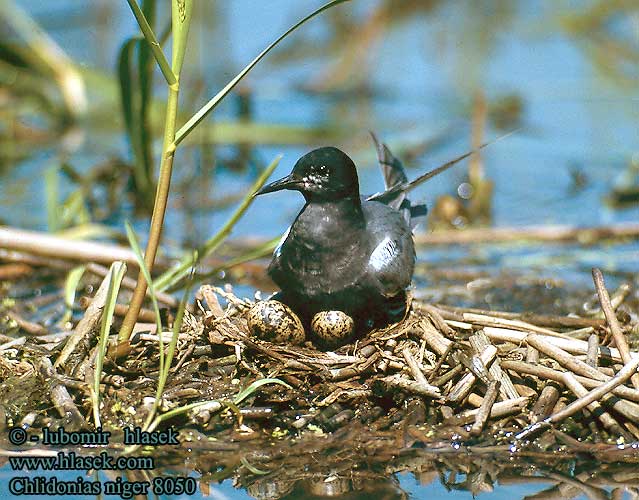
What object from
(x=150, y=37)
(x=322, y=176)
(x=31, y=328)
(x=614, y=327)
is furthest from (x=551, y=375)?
(x=31, y=328)

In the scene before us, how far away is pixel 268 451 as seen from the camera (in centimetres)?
432

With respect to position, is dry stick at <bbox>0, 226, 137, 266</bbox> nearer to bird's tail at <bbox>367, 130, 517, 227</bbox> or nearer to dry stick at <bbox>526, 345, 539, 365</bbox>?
bird's tail at <bbox>367, 130, 517, 227</bbox>

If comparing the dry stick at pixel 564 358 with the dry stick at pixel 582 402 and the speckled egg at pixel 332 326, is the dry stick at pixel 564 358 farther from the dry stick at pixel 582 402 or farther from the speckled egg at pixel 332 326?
the speckled egg at pixel 332 326

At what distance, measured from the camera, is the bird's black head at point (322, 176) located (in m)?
4.98

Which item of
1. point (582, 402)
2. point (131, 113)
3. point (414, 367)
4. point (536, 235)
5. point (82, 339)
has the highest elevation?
point (131, 113)

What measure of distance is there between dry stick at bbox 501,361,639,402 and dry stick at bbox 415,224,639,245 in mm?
2997

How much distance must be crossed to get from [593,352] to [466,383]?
0.65 metres

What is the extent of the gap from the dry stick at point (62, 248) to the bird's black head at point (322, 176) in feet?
5.42

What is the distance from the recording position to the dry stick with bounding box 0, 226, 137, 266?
6.35 m

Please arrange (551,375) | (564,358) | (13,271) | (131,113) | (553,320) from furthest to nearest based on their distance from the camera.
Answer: (131,113) < (13,271) < (553,320) < (564,358) < (551,375)

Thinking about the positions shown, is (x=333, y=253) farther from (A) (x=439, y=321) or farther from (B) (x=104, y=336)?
(B) (x=104, y=336)

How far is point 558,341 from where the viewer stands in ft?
16.3

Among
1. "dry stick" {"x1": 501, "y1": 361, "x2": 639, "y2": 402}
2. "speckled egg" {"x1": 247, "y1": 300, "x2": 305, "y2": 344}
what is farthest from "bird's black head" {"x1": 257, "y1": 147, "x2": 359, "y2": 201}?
"dry stick" {"x1": 501, "y1": 361, "x2": 639, "y2": 402}

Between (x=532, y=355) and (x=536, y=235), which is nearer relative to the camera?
(x=532, y=355)
